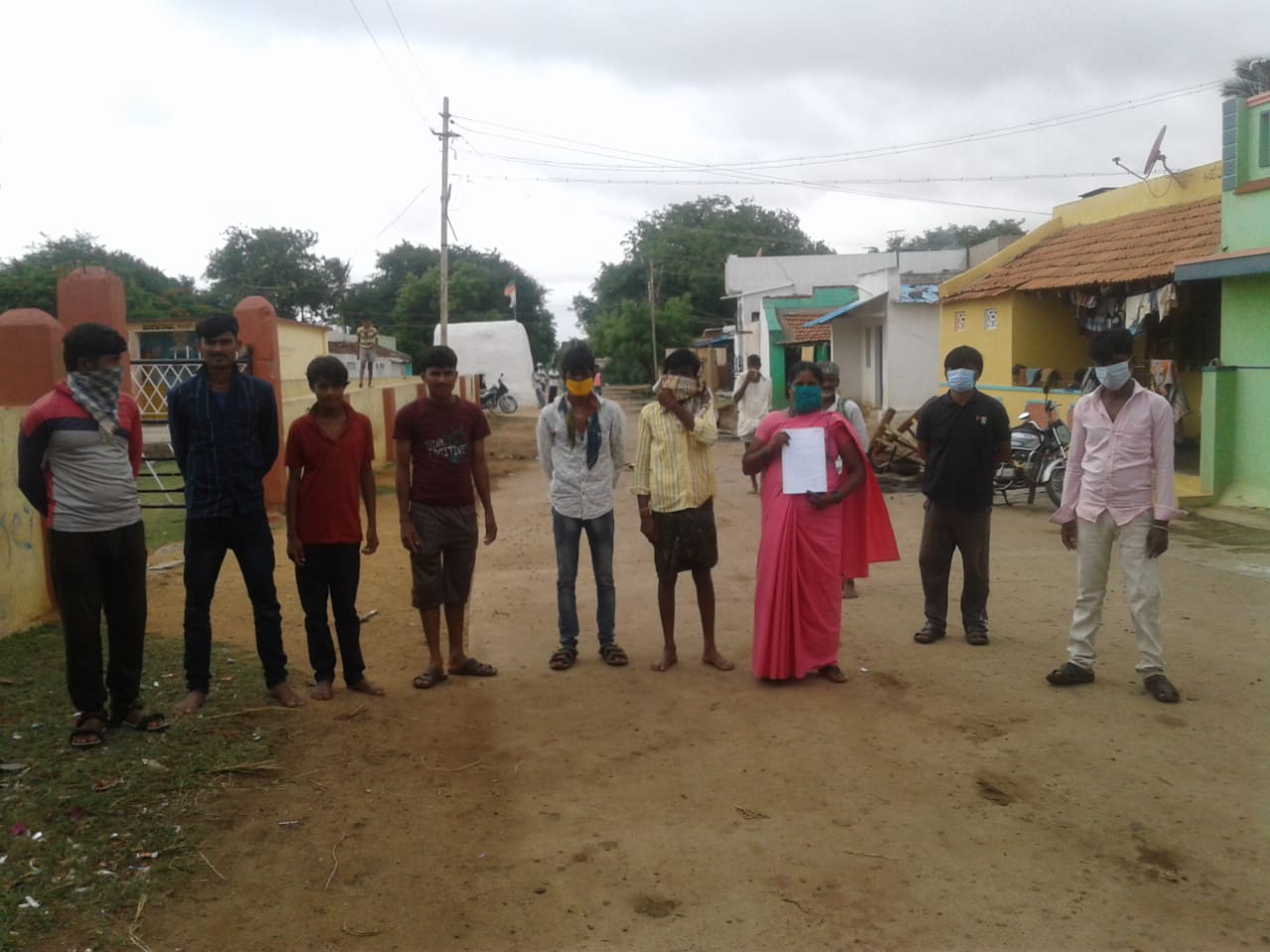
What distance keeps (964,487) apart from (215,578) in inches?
164

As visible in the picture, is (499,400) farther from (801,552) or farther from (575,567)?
(801,552)

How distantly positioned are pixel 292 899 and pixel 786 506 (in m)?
3.12

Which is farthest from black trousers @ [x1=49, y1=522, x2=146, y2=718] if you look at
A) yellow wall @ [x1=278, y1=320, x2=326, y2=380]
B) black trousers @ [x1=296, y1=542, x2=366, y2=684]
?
yellow wall @ [x1=278, y1=320, x2=326, y2=380]

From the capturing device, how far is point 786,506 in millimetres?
5676

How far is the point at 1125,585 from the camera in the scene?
5.46 metres

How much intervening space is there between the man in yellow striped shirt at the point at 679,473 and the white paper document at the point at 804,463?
43cm

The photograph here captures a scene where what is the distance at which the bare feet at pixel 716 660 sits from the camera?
19.7 ft

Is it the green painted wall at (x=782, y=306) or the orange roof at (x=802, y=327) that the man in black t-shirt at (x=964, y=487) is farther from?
the green painted wall at (x=782, y=306)

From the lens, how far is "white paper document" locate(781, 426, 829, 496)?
Answer: 18.6 ft

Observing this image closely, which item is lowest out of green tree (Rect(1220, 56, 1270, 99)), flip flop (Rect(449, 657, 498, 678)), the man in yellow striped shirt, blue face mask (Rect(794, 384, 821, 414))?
flip flop (Rect(449, 657, 498, 678))

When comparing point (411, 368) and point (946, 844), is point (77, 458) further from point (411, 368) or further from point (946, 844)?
point (411, 368)

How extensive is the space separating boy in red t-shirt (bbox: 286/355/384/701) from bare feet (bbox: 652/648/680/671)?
1509 millimetres

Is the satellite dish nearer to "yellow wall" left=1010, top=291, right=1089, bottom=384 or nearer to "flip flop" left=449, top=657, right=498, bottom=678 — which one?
"yellow wall" left=1010, top=291, right=1089, bottom=384

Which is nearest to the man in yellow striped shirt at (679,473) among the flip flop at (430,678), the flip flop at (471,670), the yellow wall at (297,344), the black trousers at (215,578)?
the flip flop at (471,670)
